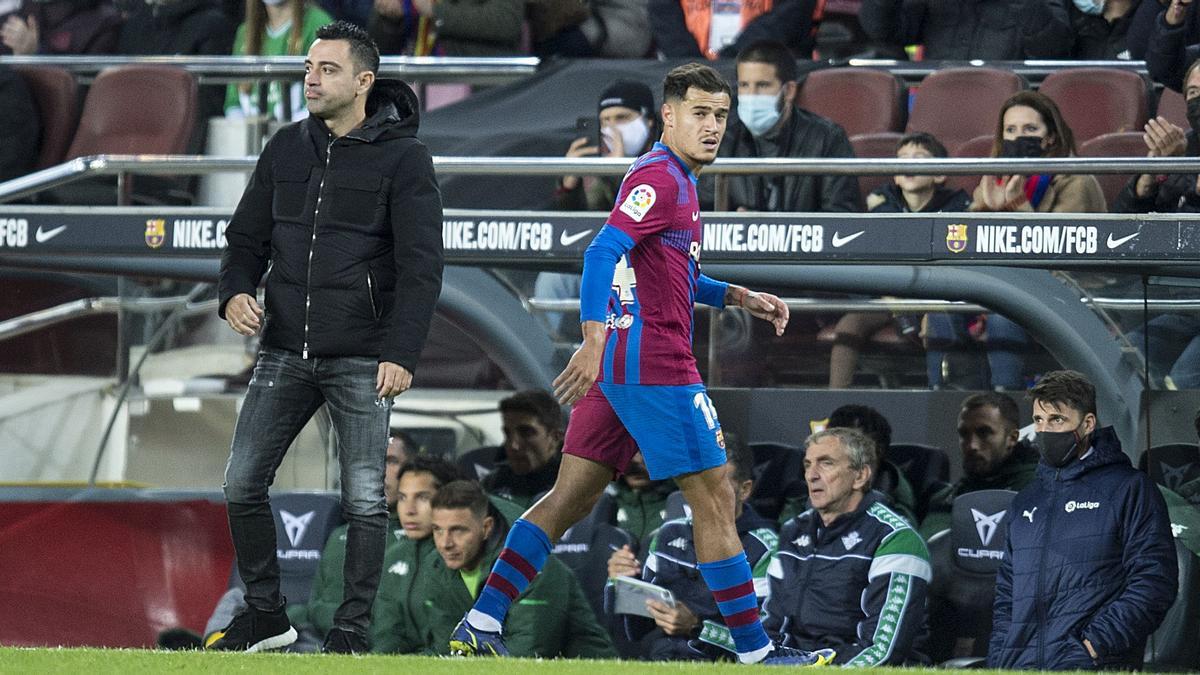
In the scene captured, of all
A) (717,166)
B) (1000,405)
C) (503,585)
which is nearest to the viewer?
(503,585)

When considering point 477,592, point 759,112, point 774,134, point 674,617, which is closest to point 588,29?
point 759,112

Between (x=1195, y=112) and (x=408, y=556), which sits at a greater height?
(x=1195, y=112)

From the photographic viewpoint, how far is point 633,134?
8531 mm

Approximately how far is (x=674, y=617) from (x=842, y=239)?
5.63 ft

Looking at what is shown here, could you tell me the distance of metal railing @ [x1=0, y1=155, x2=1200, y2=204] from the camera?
6832 millimetres

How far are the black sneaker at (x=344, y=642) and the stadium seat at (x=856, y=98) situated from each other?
5.01 m

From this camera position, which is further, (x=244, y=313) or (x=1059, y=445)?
(x=1059, y=445)

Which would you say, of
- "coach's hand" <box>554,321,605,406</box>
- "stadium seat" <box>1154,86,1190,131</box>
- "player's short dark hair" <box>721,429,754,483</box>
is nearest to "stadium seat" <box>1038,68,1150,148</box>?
"stadium seat" <box>1154,86,1190,131</box>

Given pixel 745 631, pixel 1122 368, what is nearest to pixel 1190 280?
pixel 1122 368

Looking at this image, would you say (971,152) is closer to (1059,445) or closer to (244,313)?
(1059,445)

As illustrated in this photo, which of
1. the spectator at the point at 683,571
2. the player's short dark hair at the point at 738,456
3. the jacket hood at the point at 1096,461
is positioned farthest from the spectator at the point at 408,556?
the jacket hood at the point at 1096,461

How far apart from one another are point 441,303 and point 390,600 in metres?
1.48

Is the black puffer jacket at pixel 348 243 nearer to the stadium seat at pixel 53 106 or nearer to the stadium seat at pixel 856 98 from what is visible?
the stadium seat at pixel 856 98

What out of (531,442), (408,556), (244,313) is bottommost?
(408,556)
